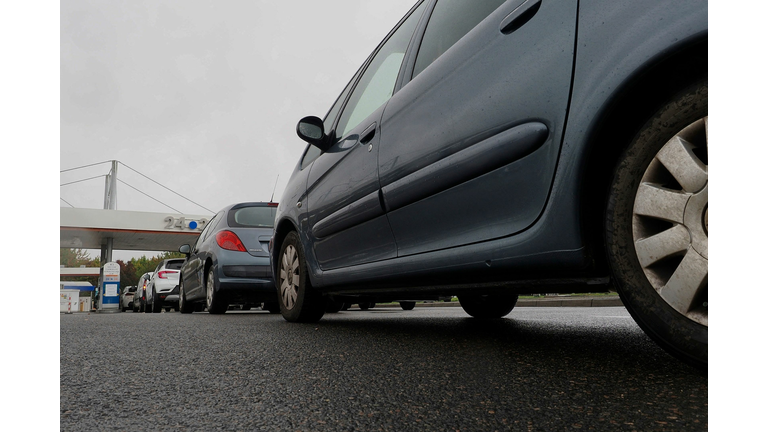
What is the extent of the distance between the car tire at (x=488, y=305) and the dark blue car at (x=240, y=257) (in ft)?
9.61

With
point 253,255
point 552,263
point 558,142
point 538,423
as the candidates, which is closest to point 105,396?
point 538,423

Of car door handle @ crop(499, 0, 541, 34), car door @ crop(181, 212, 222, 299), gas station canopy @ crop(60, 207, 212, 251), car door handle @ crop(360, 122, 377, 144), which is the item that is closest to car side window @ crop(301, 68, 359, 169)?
car door handle @ crop(360, 122, 377, 144)

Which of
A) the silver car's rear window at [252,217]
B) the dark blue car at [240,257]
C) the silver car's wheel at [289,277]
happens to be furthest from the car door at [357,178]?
the silver car's rear window at [252,217]

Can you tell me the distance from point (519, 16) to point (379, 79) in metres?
1.55

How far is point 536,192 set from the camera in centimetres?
183

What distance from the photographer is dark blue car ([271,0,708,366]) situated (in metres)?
1.42

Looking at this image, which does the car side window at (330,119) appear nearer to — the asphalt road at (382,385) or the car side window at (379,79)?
the car side window at (379,79)

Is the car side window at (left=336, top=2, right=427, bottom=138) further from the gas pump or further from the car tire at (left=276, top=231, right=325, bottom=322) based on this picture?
the gas pump

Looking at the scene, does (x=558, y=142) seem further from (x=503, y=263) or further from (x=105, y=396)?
(x=105, y=396)

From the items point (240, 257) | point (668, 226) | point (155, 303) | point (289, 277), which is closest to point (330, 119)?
point (289, 277)

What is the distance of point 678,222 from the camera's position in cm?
142

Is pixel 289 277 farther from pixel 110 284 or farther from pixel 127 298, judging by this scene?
pixel 127 298

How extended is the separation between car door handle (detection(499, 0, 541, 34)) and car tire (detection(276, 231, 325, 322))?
249 centimetres

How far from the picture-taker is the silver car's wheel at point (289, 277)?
4281mm
